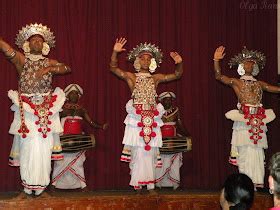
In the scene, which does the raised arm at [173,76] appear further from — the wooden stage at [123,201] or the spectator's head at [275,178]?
the spectator's head at [275,178]

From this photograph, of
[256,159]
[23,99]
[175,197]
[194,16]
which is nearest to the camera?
[23,99]

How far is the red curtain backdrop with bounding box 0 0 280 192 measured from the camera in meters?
6.95

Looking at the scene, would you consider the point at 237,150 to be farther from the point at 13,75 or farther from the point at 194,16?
the point at 13,75

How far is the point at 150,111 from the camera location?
6.09m

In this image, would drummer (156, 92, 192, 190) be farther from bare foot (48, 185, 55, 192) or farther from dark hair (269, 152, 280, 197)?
dark hair (269, 152, 280, 197)

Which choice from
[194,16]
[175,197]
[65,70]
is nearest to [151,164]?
[175,197]

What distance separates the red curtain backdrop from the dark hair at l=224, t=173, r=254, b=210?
14.3 feet

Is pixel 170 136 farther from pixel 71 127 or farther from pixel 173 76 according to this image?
pixel 71 127

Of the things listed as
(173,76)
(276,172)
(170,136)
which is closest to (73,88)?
(173,76)

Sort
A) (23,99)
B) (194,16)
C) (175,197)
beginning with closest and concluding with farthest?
(23,99) → (175,197) → (194,16)

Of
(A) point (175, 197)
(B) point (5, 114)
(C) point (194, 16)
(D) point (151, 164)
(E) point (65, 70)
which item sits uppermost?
(C) point (194, 16)

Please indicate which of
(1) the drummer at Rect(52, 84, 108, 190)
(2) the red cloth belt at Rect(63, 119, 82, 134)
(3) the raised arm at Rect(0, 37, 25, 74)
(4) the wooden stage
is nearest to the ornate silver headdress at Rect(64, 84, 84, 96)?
(1) the drummer at Rect(52, 84, 108, 190)

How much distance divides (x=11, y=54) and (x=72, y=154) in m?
1.55

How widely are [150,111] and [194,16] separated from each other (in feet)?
7.57
